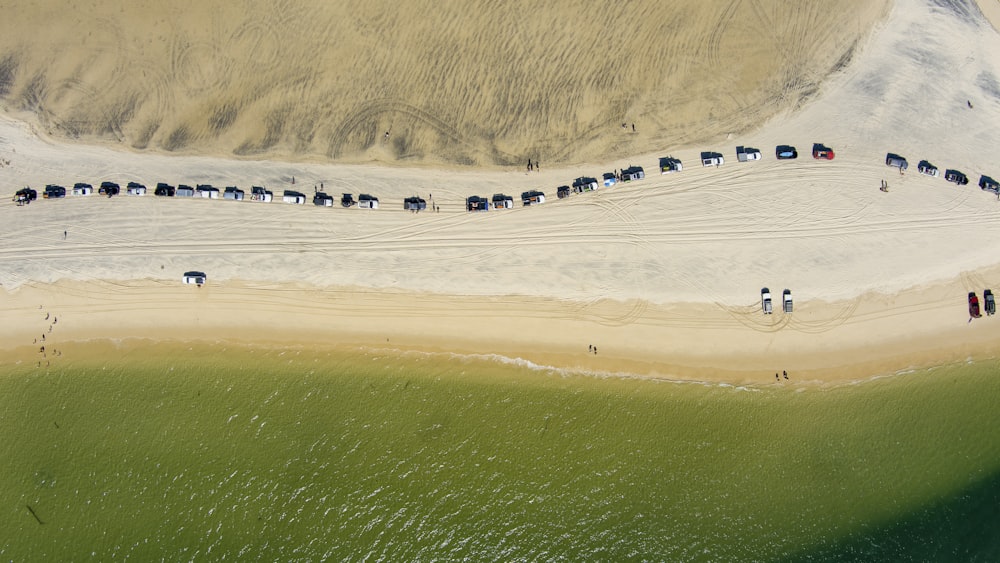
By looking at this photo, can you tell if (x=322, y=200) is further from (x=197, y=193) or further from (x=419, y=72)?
(x=419, y=72)

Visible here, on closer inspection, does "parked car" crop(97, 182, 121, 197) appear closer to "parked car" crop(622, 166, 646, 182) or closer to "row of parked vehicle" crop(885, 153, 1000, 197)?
"parked car" crop(622, 166, 646, 182)

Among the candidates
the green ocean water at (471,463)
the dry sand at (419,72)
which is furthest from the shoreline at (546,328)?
the dry sand at (419,72)

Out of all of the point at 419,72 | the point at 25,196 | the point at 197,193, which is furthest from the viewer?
the point at 197,193

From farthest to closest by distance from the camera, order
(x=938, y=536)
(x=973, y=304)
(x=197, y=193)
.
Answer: (x=938, y=536)
(x=973, y=304)
(x=197, y=193)

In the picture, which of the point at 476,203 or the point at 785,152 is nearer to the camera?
the point at 785,152

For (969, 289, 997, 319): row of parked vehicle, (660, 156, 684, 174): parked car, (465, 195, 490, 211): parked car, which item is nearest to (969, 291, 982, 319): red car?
(969, 289, 997, 319): row of parked vehicle

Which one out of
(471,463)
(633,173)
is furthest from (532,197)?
(471,463)

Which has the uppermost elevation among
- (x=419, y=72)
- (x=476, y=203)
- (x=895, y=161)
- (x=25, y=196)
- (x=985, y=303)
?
(x=419, y=72)
